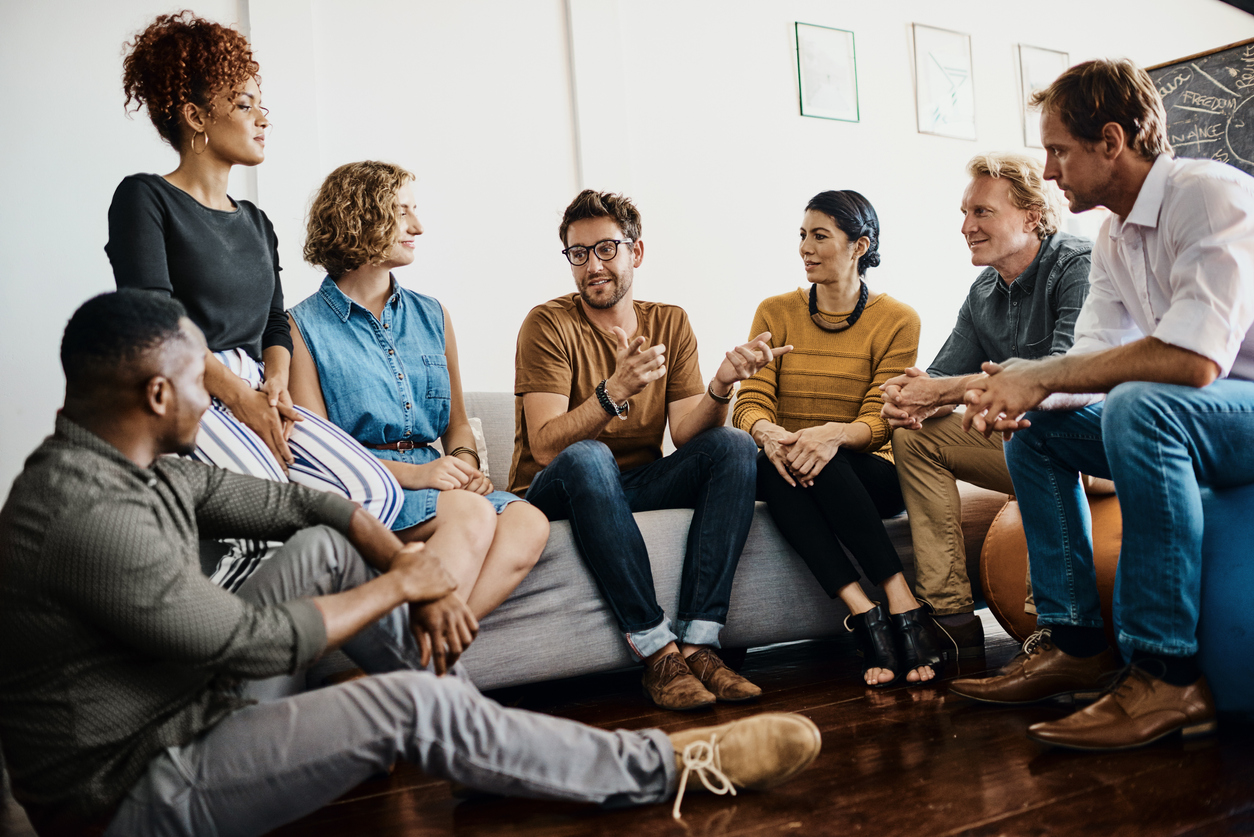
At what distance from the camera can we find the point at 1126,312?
191 centimetres

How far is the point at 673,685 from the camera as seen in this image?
196 centimetres

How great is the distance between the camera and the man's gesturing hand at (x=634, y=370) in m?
2.09

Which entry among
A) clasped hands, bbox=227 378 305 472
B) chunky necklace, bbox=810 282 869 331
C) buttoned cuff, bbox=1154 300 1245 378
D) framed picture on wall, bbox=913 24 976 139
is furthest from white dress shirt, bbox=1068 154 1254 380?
framed picture on wall, bbox=913 24 976 139

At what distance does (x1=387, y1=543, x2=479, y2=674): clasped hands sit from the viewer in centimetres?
126

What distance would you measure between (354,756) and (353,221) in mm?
1373

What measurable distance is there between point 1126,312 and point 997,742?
Result: 899 mm

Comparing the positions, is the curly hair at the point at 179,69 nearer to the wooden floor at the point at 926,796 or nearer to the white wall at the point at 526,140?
the white wall at the point at 526,140

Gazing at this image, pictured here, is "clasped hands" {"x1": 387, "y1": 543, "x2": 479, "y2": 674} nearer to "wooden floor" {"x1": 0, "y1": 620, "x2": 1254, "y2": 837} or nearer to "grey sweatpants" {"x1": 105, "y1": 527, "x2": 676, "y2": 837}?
"grey sweatpants" {"x1": 105, "y1": 527, "x2": 676, "y2": 837}

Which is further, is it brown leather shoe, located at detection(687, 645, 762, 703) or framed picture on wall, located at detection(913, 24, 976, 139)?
framed picture on wall, located at detection(913, 24, 976, 139)

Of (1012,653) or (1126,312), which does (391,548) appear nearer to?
(1126,312)

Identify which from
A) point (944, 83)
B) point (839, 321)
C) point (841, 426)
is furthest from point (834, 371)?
point (944, 83)

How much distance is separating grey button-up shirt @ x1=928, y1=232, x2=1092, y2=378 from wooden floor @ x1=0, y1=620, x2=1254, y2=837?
105cm

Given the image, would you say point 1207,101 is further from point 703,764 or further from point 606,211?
point 703,764

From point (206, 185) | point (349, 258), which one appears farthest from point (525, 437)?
point (206, 185)
